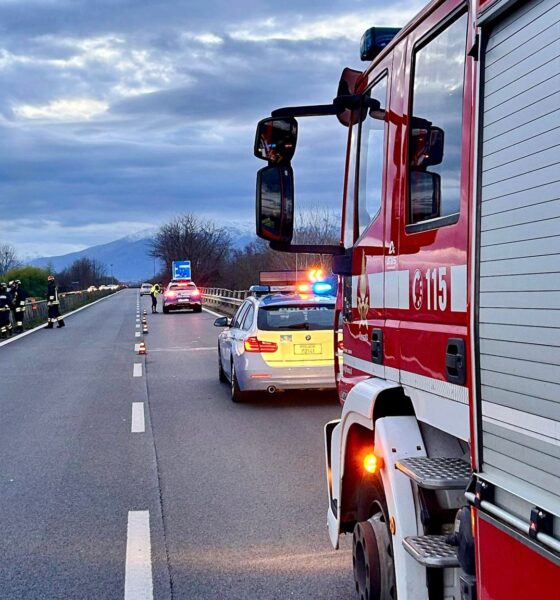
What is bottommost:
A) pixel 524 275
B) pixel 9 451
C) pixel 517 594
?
pixel 9 451

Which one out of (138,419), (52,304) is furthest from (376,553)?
(52,304)

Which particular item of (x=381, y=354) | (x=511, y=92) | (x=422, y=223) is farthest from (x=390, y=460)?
(x=511, y=92)

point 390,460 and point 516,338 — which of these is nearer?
point 516,338

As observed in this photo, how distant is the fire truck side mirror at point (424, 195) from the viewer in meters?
3.29

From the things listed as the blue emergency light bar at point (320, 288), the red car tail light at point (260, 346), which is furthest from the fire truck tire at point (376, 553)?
the red car tail light at point (260, 346)

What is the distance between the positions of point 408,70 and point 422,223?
71cm

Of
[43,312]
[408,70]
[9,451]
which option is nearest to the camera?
[408,70]

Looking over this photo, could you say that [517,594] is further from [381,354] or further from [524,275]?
[381,354]

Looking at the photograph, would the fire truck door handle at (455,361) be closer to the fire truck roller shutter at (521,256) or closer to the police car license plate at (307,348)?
the fire truck roller shutter at (521,256)

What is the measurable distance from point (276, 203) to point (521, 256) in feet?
6.13

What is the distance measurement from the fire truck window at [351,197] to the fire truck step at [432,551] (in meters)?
1.76

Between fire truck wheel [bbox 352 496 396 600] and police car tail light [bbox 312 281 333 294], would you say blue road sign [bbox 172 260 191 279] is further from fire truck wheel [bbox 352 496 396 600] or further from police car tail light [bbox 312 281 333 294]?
fire truck wheel [bbox 352 496 396 600]

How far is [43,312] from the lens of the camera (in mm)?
39656

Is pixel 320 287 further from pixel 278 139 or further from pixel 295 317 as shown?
pixel 295 317
